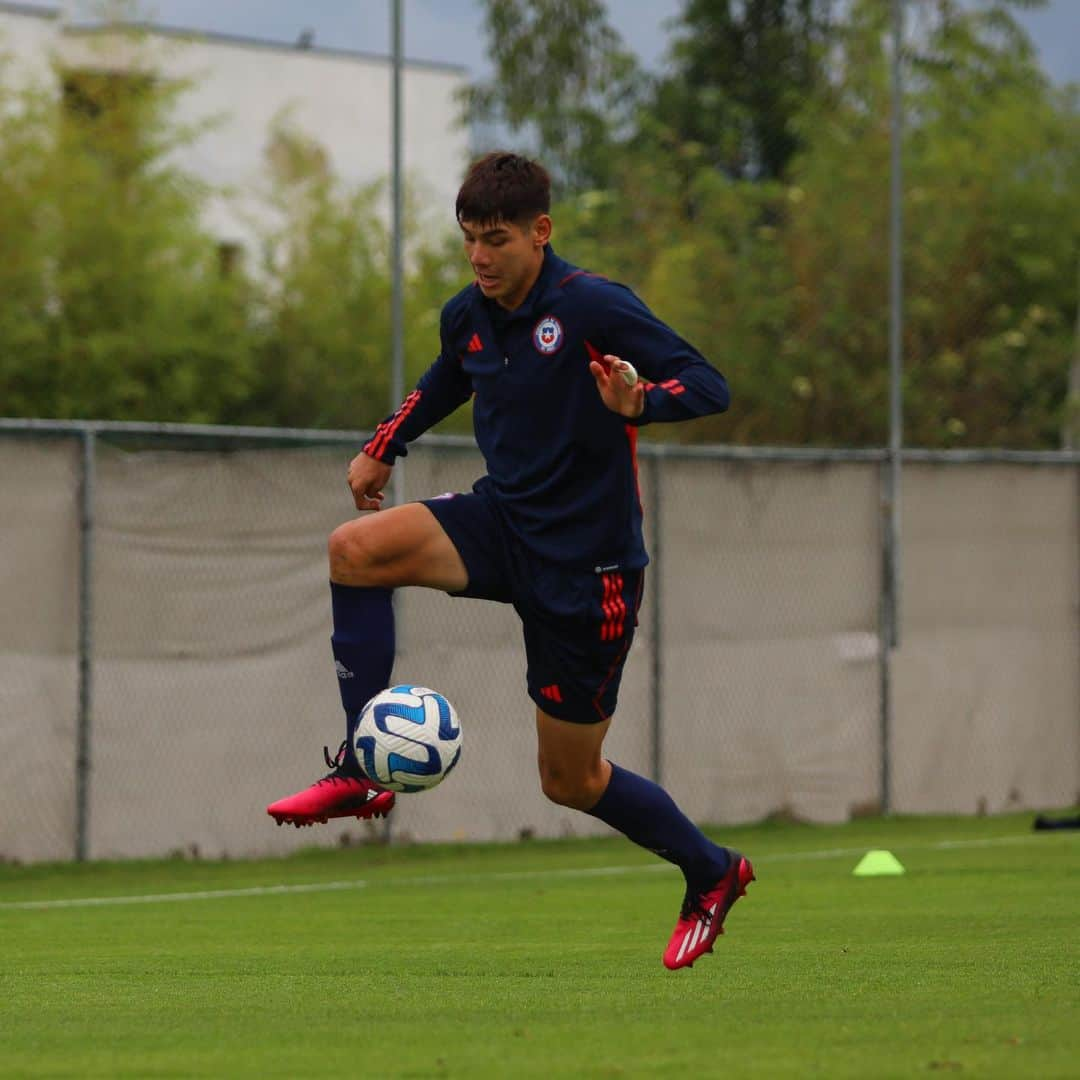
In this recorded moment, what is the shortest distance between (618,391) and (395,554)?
84 cm

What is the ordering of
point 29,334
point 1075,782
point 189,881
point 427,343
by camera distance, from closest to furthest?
point 189,881 → point 1075,782 → point 29,334 → point 427,343

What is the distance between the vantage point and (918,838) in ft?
49.4

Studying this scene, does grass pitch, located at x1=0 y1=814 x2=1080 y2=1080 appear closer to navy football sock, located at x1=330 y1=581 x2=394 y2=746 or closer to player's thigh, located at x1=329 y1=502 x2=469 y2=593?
navy football sock, located at x1=330 y1=581 x2=394 y2=746

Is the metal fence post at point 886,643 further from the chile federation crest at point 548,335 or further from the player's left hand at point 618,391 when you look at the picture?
the player's left hand at point 618,391

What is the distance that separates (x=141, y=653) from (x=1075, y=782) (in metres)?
7.47

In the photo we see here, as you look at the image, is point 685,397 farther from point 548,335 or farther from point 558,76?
point 558,76

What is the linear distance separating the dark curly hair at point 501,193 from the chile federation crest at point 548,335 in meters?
0.29

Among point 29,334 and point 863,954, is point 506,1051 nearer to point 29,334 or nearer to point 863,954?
point 863,954

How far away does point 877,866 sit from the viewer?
12.0 m

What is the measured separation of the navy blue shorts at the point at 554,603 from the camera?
7.06 meters

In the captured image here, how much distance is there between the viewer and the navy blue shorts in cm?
706

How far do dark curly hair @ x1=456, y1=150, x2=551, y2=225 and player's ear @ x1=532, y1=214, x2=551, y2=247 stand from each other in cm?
2

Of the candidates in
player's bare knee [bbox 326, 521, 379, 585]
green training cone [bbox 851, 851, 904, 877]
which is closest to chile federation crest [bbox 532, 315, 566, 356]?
player's bare knee [bbox 326, 521, 379, 585]

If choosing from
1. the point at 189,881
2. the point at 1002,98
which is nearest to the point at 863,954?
the point at 189,881
